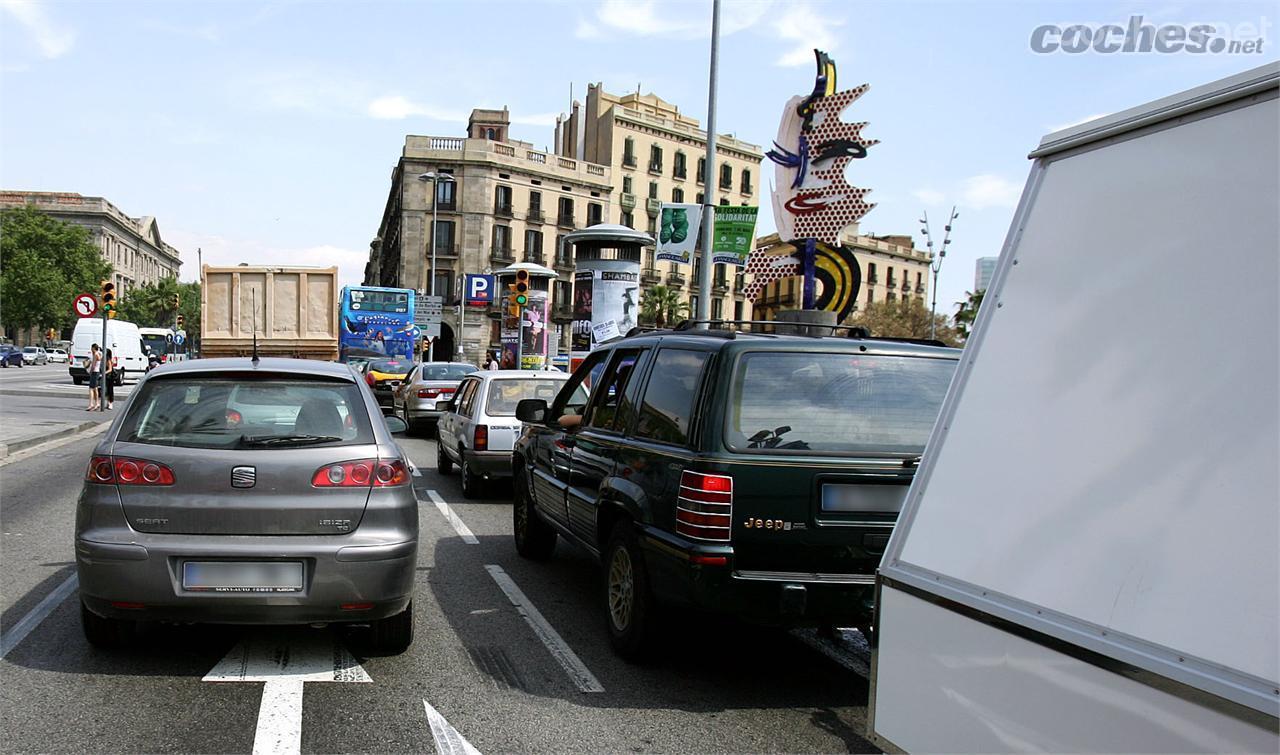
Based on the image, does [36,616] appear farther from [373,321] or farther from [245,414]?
[373,321]

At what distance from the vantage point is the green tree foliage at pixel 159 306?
111375mm

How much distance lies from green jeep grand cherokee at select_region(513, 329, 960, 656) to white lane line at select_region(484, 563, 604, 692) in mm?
278

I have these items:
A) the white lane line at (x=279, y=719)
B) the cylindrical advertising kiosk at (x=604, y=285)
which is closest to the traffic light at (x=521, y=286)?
the cylindrical advertising kiosk at (x=604, y=285)

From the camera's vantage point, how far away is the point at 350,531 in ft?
14.9

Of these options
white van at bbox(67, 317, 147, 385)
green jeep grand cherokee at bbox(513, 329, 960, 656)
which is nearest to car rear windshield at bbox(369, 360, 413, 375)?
white van at bbox(67, 317, 147, 385)

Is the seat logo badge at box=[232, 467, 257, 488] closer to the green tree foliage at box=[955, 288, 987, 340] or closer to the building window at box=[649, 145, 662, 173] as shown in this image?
the green tree foliage at box=[955, 288, 987, 340]

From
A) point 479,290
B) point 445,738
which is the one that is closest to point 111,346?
point 479,290

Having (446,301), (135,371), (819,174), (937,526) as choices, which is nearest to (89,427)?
(819,174)

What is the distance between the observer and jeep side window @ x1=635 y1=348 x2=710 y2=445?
470 centimetres

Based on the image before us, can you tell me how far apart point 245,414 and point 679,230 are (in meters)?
14.1

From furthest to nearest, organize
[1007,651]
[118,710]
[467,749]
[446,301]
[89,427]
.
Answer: [446,301] < [89,427] < [118,710] < [467,749] < [1007,651]

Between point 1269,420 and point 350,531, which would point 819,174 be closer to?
point 350,531

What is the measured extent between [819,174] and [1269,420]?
1813 centimetres

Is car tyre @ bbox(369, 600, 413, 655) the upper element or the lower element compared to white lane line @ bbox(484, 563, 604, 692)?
upper
